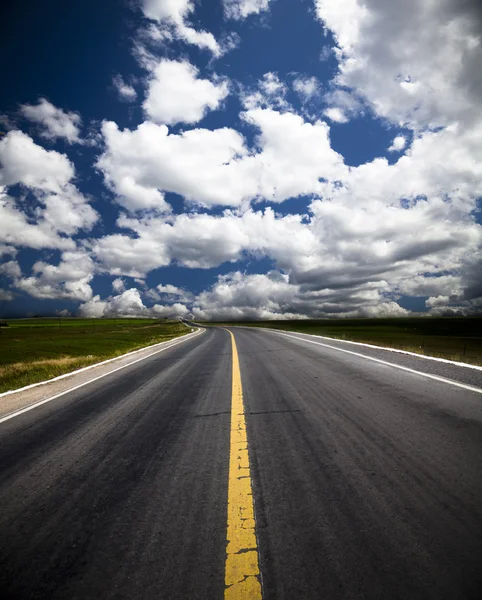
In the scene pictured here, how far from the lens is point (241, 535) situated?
1.93 metres

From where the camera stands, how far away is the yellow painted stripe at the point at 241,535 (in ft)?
5.07

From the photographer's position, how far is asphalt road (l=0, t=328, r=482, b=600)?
1634mm

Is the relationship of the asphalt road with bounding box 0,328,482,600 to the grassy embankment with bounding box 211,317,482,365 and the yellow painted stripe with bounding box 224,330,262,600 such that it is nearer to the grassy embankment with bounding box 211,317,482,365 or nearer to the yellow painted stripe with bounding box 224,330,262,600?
the yellow painted stripe with bounding box 224,330,262,600

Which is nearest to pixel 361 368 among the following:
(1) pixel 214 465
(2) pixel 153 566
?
(1) pixel 214 465

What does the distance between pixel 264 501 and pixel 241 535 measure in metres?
0.42

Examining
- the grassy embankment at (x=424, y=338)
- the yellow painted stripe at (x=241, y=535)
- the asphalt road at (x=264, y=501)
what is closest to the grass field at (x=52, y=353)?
the asphalt road at (x=264, y=501)

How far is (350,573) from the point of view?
162 centimetres

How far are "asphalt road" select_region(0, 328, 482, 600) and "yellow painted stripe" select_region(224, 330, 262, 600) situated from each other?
0.06 m

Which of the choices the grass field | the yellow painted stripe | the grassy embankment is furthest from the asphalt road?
the grassy embankment

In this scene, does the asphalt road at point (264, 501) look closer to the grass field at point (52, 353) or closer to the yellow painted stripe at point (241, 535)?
the yellow painted stripe at point (241, 535)

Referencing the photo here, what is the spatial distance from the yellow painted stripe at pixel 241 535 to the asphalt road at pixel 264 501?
59mm

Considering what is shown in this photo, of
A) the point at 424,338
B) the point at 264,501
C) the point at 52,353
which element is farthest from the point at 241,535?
the point at 424,338

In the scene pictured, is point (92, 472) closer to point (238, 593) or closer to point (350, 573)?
point (238, 593)

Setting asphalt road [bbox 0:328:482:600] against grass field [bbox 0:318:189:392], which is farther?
grass field [bbox 0:318:189:392]
